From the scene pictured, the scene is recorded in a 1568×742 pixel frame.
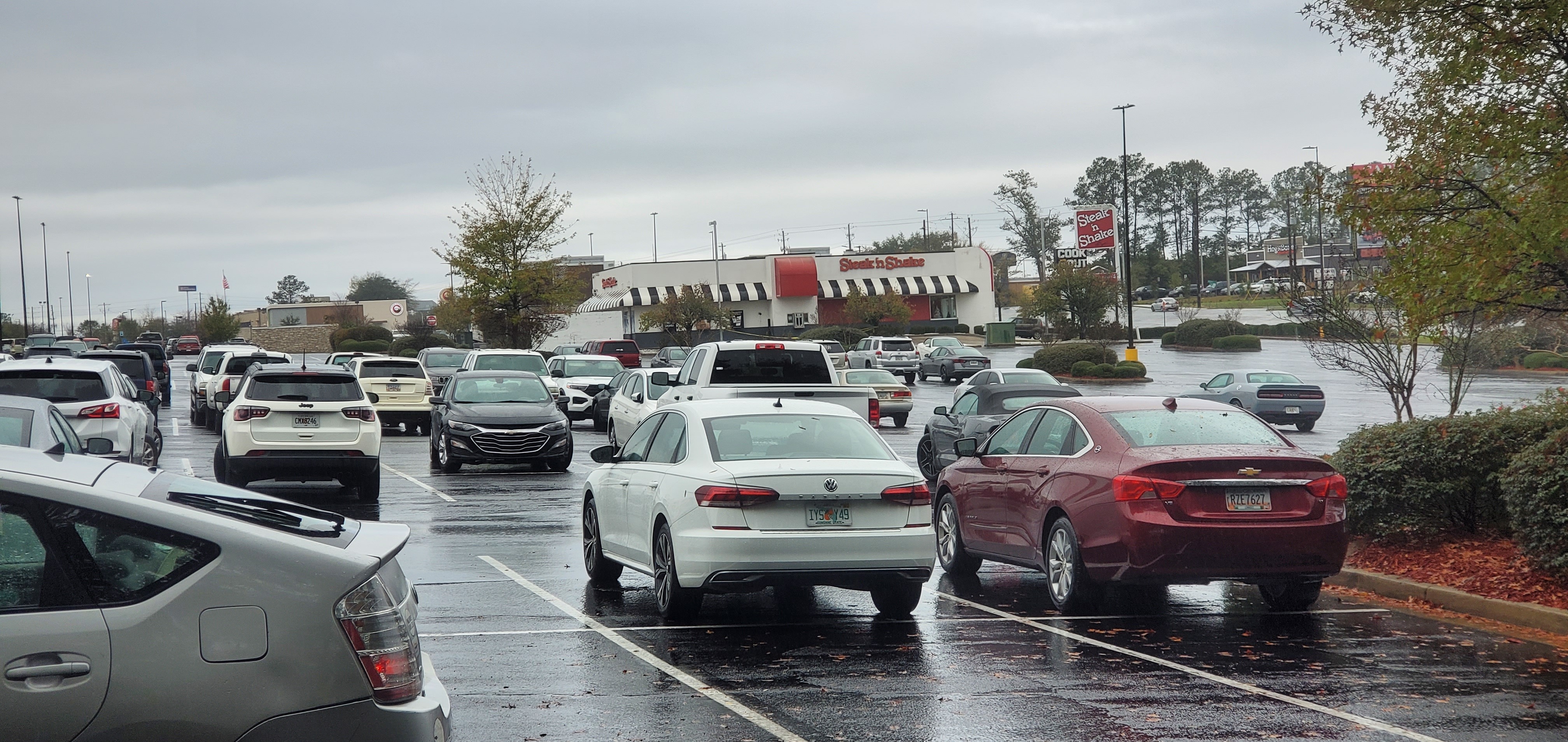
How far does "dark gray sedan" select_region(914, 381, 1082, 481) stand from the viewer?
20750mm

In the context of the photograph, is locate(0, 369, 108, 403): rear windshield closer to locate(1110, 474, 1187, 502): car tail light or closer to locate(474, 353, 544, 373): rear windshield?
locate(1110, 474, 1187, 502): car tail light

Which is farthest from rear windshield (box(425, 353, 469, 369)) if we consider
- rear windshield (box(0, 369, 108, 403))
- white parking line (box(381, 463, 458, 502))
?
rear windshield (box(0, 369, 108, 403))

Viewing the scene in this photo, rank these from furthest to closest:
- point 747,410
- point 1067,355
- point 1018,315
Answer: point 1018,315 → point 1067,355 → point 747,410

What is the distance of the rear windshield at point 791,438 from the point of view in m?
9.69

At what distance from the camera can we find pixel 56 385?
1648cm

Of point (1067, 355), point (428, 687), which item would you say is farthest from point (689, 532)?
point (1067, 355)

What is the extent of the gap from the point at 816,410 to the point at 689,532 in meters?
1.68

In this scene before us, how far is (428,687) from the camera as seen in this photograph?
4.46m

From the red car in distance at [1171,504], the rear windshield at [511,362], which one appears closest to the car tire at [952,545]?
the red car in distance at [1171,504]

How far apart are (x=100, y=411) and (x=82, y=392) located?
0.39 m

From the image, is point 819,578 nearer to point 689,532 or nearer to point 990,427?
point 689,532

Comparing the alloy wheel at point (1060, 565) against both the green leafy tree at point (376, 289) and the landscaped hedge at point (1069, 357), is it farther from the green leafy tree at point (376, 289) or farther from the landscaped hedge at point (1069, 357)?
the green leafy tree at point (376, 289)

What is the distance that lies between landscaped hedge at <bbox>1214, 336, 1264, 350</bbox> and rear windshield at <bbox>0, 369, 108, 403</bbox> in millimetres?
57892

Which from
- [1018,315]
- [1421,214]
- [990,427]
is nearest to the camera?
[1421,214]
